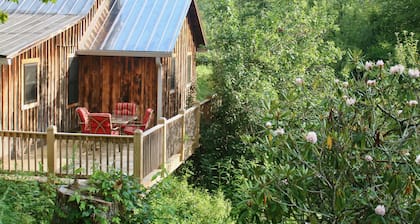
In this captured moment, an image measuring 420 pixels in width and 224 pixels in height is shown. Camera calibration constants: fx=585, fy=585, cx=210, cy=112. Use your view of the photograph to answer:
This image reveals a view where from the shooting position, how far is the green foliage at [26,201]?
847 centimetres

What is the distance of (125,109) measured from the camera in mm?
14984

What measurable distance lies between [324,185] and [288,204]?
48 cm

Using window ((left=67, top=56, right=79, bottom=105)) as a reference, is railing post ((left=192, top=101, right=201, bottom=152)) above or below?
below

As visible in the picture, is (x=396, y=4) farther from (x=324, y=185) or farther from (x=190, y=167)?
(x=324, y=185)

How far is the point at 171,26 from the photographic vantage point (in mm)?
15336

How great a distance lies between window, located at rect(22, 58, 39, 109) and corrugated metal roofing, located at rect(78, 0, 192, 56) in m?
2.02

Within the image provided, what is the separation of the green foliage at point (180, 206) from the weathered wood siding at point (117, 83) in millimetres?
3092

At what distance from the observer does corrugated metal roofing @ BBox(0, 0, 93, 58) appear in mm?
11359

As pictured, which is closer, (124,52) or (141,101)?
(124,52)

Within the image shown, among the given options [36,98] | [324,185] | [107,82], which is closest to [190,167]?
[107,82]

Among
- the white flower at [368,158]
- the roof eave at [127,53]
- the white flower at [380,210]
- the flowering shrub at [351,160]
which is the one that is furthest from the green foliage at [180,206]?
the white flower at [380,210]

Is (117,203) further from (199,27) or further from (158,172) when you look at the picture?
(199,27)

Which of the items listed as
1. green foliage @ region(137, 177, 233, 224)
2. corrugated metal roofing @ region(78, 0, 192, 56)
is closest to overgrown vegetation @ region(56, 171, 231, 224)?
green foliage @ region(137, 177, 233, 224)

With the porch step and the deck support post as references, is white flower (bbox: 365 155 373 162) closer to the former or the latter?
the porch step
